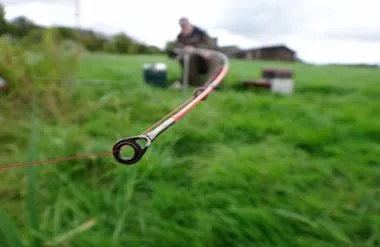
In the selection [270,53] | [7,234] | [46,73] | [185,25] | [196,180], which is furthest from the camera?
[46,73]

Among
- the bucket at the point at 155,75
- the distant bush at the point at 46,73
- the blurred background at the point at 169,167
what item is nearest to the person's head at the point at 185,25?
the blurred background at the point at 169,167

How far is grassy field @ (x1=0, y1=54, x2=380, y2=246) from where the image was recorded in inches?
45.5

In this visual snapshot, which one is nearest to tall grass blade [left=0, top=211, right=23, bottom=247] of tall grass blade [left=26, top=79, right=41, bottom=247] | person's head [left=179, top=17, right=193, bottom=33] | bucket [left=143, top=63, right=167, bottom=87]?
tall grass blade [left=26, top=79, right=41, bottom=247]

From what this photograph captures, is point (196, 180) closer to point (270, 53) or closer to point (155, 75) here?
point (270, 53)

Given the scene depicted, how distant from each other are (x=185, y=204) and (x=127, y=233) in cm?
21

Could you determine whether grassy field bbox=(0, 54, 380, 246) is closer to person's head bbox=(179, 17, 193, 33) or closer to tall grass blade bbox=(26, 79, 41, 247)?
tall grass blade bbox=(26, 79, 41, 247)

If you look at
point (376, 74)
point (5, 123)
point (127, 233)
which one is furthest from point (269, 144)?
point (376, 74)

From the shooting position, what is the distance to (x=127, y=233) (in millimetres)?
1198

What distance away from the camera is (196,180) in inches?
55.3

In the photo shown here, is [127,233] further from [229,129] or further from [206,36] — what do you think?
[229,129]

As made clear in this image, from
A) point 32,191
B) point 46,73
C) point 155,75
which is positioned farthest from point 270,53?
point 155,75

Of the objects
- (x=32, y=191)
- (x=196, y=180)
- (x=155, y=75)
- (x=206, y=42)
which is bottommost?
(x=196, y=180)

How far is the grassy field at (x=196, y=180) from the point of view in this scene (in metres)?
1.16

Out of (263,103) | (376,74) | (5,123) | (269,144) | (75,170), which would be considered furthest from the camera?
(376,74)
